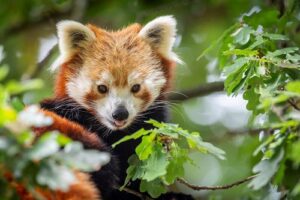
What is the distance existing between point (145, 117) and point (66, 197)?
2142 mm

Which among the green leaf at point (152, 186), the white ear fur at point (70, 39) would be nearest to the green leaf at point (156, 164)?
the green leaf at point (152, 186)

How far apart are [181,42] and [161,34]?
2.19 meters

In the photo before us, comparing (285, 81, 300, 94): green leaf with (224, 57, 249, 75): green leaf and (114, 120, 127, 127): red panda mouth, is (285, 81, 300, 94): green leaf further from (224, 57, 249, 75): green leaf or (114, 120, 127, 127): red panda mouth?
(114, 120, 127, 127): red panda mouth

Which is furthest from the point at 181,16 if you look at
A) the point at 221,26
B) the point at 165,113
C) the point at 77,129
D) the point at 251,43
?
the point at 77,129

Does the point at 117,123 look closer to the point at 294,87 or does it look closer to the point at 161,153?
the point at 161,153

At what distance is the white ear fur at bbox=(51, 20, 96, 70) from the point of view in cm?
514

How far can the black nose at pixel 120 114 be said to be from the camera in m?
4.73

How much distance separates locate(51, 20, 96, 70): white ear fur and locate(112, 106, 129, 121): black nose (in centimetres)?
72

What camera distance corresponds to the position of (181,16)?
24.4 ft

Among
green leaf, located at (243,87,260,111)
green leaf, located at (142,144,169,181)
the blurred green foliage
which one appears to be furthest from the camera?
green leaf, located at (243,87,260,111)

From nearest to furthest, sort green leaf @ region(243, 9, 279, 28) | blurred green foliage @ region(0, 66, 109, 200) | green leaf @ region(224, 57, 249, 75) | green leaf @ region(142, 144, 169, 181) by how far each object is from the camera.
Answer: blurred green foliage @ region(0, 66, 109, 200) < green leaf @ region(142, 144, 169, 181) < green leaf @ region(224, 57, 249, 75) < green leaf @ region(243, 9, 279, 28)

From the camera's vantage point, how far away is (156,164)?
135 inches

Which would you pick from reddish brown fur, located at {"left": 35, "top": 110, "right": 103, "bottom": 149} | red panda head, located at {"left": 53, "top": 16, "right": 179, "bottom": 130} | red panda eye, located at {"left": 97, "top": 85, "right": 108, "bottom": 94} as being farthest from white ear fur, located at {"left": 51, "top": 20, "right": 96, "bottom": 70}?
reddish brown fur, located at {"left": 35, "top": 110, "right": 103, "bottom": 149}

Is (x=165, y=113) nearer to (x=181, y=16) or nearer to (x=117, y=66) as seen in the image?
(x=117, y=66)
